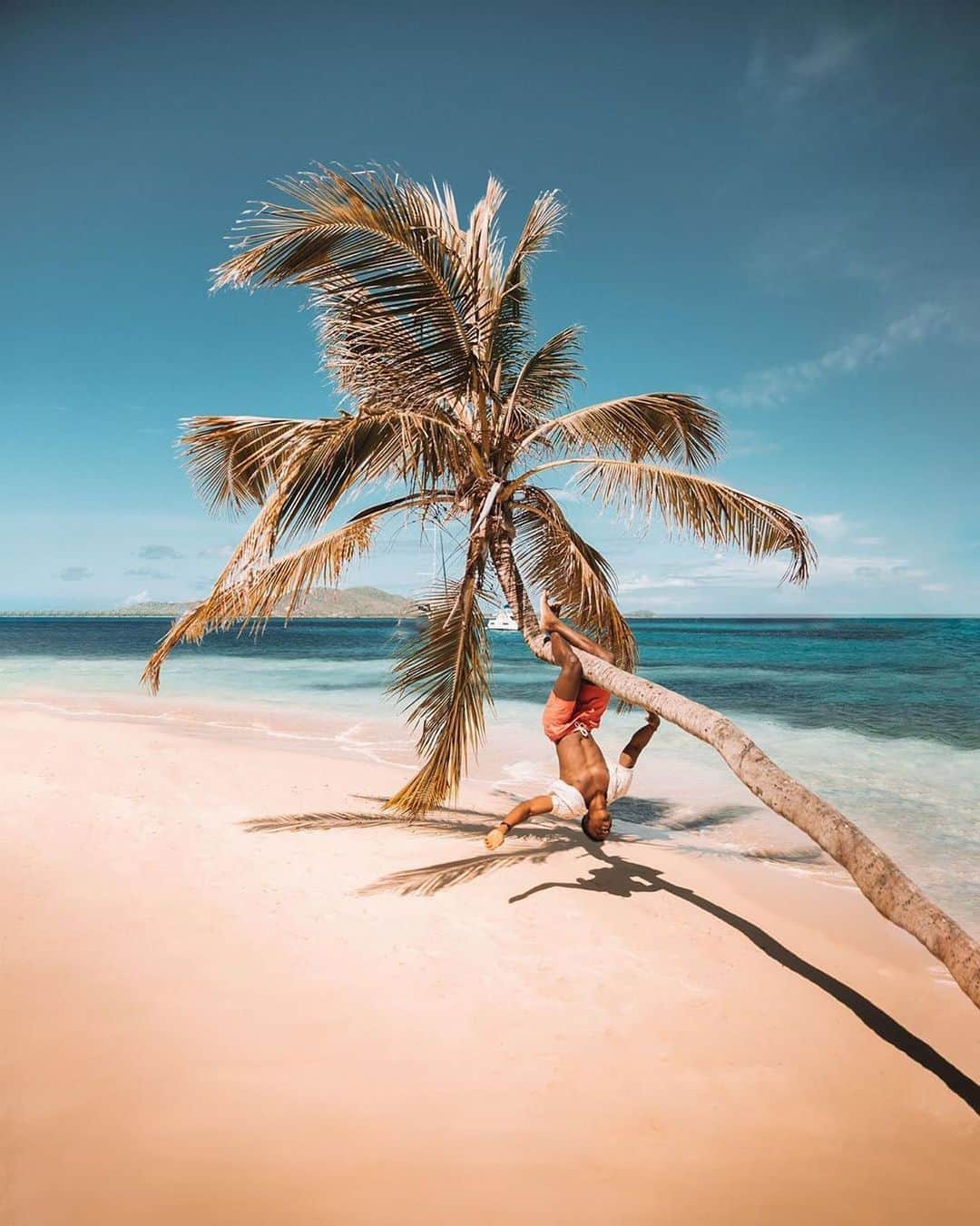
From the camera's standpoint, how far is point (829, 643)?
5734 cm

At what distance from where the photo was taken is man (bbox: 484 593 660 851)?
469cm

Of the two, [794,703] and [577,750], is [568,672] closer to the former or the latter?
[577,750]

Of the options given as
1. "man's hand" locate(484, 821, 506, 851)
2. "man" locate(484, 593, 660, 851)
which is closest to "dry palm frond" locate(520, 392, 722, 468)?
"man" locate(484, 593, 660, 851)

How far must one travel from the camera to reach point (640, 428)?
6.33m

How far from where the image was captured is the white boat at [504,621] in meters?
6.21

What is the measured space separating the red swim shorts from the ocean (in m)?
1.68

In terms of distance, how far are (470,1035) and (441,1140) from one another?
0.74 m

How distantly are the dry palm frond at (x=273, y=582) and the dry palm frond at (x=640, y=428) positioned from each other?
1378 mm

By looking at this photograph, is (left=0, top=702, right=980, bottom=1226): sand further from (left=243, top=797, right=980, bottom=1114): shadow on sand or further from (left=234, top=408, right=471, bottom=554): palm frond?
(left=234, top=408, right=471, bottom=554): palm frond

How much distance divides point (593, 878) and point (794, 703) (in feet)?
62.2

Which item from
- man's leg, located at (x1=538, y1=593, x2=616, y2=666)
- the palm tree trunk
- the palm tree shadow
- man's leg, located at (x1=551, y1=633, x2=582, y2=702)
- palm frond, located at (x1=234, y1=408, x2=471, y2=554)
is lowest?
the palm tree shadow

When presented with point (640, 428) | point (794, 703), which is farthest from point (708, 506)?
point (794, 703)

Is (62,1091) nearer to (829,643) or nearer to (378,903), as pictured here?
(378,903)

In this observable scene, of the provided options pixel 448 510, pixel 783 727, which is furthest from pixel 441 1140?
pixel 783 727
